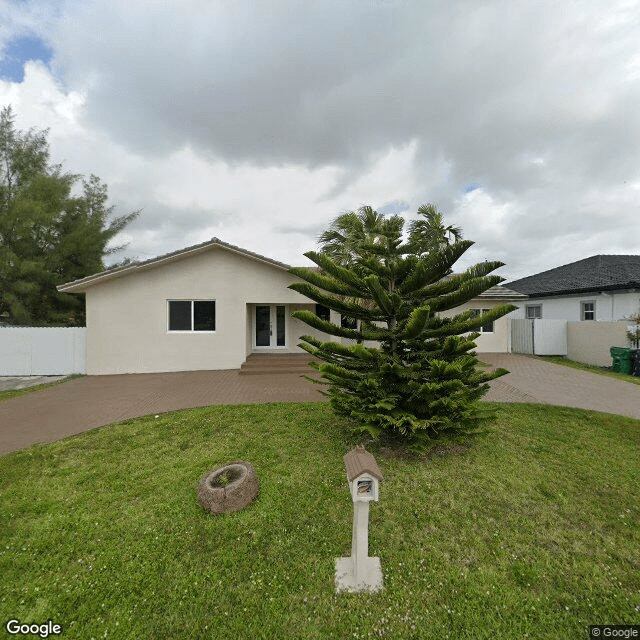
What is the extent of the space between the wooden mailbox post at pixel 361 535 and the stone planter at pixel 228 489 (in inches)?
54.2

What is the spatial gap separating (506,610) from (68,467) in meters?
5.60

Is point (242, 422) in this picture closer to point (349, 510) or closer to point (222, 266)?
point (349, 510)

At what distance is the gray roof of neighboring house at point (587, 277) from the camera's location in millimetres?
15206

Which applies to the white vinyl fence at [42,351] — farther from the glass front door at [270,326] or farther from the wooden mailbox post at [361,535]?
the wooden mailbox post at [361,535]

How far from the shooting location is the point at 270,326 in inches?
534

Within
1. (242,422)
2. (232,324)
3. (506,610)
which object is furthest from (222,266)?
(506,610)

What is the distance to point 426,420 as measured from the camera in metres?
4.45

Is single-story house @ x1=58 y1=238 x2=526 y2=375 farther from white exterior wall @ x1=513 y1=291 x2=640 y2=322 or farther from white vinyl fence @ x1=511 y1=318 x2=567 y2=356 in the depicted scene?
white exterior wall @ x1=513 y1=291 x2=640 y2=322

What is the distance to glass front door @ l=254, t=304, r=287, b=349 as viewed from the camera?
13.5 meters

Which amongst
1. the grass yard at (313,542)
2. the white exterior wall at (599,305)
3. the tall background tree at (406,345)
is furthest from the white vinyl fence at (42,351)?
the white exterior wall at (599,305)

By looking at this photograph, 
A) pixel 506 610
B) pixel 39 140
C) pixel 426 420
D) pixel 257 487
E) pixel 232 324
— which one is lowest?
pixel 506 610

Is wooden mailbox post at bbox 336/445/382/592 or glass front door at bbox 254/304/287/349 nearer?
wooden mailbox post at bbox 336/445/382/592

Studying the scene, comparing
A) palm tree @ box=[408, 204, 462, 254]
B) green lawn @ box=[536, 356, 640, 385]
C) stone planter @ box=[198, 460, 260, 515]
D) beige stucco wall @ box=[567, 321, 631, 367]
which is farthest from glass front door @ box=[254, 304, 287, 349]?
beige stucco wall @ box=[567, 321, 631, 367]

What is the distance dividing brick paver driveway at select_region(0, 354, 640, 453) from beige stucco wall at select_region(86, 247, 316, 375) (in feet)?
2.14
